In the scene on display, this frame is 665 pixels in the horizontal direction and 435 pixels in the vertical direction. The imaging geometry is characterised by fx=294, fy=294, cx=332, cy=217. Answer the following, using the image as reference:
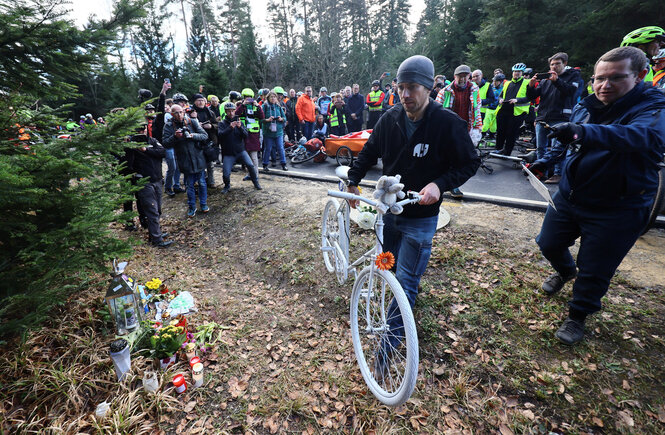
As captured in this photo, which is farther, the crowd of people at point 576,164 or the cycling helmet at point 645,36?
the cycling helmet at point 645,36

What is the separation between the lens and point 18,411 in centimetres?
215

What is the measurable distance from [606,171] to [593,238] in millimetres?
576

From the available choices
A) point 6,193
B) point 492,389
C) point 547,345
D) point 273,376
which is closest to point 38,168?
point 6,193

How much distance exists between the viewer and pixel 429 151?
242 cm

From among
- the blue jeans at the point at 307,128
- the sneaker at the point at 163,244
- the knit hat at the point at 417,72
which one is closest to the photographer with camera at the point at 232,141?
the sneaker at the point at 163,244

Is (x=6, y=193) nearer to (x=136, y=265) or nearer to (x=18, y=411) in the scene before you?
(x=18, y=411)

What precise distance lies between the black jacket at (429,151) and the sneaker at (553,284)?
1.96 meters

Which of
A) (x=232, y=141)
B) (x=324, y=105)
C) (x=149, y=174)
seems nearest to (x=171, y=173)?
(x=232, y=141)

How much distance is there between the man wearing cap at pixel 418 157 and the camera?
2.26m

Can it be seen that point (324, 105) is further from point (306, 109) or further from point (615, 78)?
point (615, 78)

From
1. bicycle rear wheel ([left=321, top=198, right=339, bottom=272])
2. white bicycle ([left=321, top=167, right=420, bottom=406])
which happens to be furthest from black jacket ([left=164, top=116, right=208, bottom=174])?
white bicycle ([left=321, top=167, right=420, bottom=406])

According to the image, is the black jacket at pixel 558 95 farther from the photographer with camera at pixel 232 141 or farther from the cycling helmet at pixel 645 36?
the photographer with camera at pixel 232 141

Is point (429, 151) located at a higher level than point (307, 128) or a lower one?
higher

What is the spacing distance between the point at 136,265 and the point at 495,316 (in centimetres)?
520
